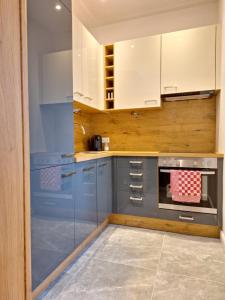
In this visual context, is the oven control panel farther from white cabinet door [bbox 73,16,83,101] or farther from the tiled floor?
white cabinet door [bbox 73,16,83,101]

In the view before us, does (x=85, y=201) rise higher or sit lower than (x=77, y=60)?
lower

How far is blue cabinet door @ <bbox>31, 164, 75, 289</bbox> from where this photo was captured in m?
1.19

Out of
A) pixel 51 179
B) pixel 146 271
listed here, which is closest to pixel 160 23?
pixel 51 179

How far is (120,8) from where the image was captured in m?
2.57

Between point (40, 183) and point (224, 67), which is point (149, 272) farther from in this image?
point (224, 67)

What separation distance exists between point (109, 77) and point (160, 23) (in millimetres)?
1017

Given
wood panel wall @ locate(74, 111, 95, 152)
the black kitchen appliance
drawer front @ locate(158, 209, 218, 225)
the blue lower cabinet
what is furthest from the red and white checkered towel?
wood panel wall @ locate(74, 111, 95, 152)

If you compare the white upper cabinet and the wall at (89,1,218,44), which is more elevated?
the wall at (89,1,218,44)

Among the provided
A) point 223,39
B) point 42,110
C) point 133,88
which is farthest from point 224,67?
point 42,110

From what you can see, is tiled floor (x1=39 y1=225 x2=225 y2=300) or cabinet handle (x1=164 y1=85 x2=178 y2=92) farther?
cabinet handle (x1=164 y1=85 x2=178 y2=92)

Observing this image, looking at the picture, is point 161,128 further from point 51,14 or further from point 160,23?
point 51,14

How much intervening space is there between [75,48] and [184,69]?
130 centimetres

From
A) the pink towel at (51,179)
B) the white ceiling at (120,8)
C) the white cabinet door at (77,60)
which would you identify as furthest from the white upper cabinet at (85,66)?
the pink towel at (51,179)

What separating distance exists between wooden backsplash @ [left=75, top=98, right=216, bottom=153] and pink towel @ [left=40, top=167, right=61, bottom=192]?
1273mm
